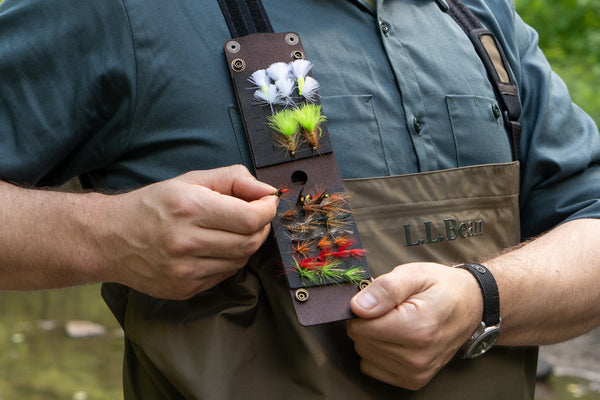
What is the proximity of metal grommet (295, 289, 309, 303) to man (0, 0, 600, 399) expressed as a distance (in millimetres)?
52

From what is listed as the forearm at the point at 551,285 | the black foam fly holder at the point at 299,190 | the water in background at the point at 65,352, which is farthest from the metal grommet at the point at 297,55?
the water in background at the point at 65,352

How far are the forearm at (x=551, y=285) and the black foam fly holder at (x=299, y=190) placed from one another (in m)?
0.34

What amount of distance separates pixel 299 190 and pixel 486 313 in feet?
1.42

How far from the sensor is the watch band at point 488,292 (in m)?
1.26

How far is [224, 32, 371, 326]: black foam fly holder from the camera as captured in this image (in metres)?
1.12

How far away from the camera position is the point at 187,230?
3.42ft

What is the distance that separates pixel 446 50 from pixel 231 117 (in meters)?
0.57

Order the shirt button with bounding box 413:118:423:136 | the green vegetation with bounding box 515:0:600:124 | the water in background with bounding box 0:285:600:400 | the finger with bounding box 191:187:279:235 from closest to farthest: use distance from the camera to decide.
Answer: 1. the finger with bounding box 191:187:279:235
2. the shirt button with bounding box 413:118:423:136
3. the water in background with bounding box 0:285:600:400
4. the green vegetation with bounding box 515:0:600:124

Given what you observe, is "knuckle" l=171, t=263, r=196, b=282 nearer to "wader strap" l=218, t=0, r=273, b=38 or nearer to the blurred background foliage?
"wader strap" l=218, t=0, r=273, b=38

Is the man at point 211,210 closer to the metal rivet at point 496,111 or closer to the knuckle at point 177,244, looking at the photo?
the knuckle at point 177,244

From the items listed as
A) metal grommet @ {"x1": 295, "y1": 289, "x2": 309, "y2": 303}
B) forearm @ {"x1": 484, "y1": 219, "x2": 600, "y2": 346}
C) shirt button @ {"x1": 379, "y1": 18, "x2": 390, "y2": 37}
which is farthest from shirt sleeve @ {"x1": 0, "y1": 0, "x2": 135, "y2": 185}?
forearm @ {"x1": 484, "y1": 219, "x2": 600, "y2": 346}

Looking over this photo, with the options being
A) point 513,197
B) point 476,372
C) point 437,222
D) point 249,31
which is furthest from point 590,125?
point 249,31

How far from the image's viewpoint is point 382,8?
1.44 metres

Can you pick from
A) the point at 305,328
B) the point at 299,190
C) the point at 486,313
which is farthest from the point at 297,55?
the point at 486,313
